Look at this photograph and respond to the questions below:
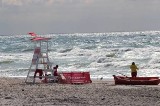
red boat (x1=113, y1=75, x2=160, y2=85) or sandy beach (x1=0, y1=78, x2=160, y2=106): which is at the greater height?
red boat (x1=113, y1=75, x2=160, y2=85)

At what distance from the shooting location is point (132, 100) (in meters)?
14.0

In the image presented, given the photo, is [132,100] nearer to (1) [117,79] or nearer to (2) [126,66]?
(1) [117,79]

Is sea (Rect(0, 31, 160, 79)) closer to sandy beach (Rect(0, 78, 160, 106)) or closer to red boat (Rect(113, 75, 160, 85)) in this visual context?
red boat (Rect(113, 75, 160, 85))

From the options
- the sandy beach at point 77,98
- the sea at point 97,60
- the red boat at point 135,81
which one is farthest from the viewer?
the sea at point 97,60

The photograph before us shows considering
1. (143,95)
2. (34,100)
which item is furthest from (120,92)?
(34,100)

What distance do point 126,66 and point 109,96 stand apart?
21254mm

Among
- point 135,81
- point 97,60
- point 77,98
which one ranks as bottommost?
point 77,98

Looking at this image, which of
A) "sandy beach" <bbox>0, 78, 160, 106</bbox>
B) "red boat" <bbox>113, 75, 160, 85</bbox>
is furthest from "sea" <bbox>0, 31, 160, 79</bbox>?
"sandy beach" <bbox>0, 78, 160, 106</bbox>

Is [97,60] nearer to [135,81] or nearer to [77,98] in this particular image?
[135,81]

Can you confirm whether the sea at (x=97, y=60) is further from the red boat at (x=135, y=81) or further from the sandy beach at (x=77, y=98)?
the sandy beach at (x=77, y=98)

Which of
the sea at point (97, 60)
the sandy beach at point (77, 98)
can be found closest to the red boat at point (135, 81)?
the sandy beach at point (77, 98)

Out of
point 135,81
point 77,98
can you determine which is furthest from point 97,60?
point 77,98

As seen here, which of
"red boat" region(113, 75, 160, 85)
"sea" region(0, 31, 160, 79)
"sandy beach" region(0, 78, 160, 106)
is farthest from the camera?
"sea" region(0, 31, 160, 79)

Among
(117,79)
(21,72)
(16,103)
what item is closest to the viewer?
(16,103)
